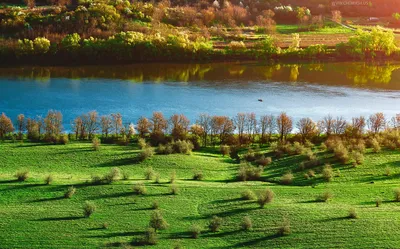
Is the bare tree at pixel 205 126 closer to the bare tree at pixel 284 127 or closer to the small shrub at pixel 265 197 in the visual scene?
the bare tree at pixel 284 127

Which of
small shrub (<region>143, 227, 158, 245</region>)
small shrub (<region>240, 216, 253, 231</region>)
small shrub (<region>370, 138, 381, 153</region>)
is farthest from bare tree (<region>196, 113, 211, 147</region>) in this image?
small shrub (<region>143, 227, 158, 245</region>)

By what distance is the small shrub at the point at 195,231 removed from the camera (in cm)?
3241

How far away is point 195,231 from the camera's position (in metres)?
32.5

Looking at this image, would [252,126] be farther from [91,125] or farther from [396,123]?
[91,125]

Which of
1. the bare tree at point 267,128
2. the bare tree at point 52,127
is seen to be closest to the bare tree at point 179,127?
the bare tree at point 267,128

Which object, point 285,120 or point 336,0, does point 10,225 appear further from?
point 336,0


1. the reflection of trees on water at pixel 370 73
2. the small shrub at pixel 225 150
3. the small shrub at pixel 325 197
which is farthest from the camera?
the reflection of trees on water at pixel 370 73

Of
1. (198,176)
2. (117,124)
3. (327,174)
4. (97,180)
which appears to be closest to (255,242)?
(198,176)

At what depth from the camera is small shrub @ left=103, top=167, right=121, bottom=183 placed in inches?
1572

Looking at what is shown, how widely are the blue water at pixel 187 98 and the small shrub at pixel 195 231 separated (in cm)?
2671

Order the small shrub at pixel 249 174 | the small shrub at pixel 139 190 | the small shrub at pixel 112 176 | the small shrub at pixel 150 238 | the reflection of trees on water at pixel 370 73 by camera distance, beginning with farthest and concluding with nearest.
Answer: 1. the reflection of trees on water at pixel 370 73
2. the small shrub at pixel 249 174
3. the small shrub at pixel 112 176
4. the small shrub at pixel 139 190
5. the small shrub at pixel 150 238

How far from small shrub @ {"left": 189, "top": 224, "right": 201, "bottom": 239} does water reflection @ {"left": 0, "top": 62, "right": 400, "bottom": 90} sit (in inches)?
1685

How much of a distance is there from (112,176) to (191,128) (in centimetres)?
1373

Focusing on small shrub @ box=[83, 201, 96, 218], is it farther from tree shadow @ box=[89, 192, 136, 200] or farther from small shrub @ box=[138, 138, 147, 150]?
small shrub @ box=[138, 138, 147, 150]
